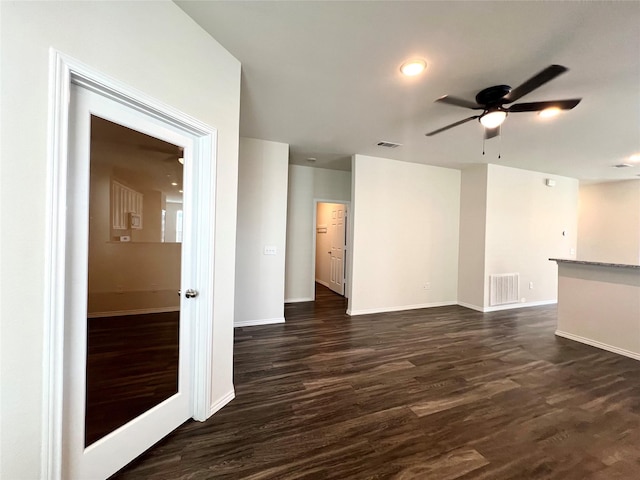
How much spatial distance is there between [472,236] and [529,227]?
1.26 metres

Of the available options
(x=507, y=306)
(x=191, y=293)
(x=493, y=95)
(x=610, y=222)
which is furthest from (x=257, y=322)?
(x=610, y=222)

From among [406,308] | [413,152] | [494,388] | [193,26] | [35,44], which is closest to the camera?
[35,44]

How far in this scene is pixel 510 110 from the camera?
2277 millimetres

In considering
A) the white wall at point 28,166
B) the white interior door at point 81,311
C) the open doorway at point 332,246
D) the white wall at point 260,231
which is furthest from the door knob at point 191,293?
the open doorway at point 332,246

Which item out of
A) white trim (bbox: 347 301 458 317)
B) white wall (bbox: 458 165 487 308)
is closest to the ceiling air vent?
white wall (bbox: 458 165 487 308)

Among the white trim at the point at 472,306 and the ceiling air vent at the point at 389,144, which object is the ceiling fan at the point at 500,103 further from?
the white trim at the point at 472,306

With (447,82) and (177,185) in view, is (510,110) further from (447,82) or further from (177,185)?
(177,185)

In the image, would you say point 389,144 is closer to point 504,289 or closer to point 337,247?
point 337,247

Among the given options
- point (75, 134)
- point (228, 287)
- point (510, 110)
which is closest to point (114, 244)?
point (75, 134)

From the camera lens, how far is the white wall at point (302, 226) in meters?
5.32

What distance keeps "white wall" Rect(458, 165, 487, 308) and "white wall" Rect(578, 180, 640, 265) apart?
3.60 m

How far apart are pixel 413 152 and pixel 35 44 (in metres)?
4.31

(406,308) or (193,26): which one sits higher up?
(193,26)

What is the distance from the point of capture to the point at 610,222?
613 cm
